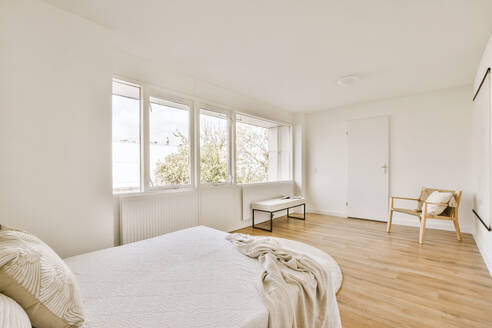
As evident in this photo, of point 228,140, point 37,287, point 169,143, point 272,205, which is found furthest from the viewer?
point 272,205

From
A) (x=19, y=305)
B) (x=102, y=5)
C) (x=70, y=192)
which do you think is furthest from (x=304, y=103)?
(x=19, y=305)

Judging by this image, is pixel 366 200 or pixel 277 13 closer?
pixel 277 13

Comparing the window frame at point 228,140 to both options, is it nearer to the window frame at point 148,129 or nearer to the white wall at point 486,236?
the window frame at point 148,129

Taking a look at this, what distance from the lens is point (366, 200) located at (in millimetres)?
4906

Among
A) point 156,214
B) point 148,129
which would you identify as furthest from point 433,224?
point 148,129

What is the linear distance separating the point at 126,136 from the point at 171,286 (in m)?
2.08

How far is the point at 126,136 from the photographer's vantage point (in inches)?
111

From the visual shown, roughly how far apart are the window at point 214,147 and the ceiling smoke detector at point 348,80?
1905 mm

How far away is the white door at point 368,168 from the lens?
15.4 ft

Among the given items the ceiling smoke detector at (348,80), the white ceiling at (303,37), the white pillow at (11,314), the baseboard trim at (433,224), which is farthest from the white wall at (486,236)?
the white pillow at (11,314)

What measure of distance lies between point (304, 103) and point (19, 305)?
4.94m

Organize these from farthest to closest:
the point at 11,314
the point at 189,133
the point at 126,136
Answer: the point at 189,133 → the point at 126,136 → the point at 11,314

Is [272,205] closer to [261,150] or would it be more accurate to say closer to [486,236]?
[261,150]

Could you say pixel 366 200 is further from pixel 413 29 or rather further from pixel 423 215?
pixel 413 29
